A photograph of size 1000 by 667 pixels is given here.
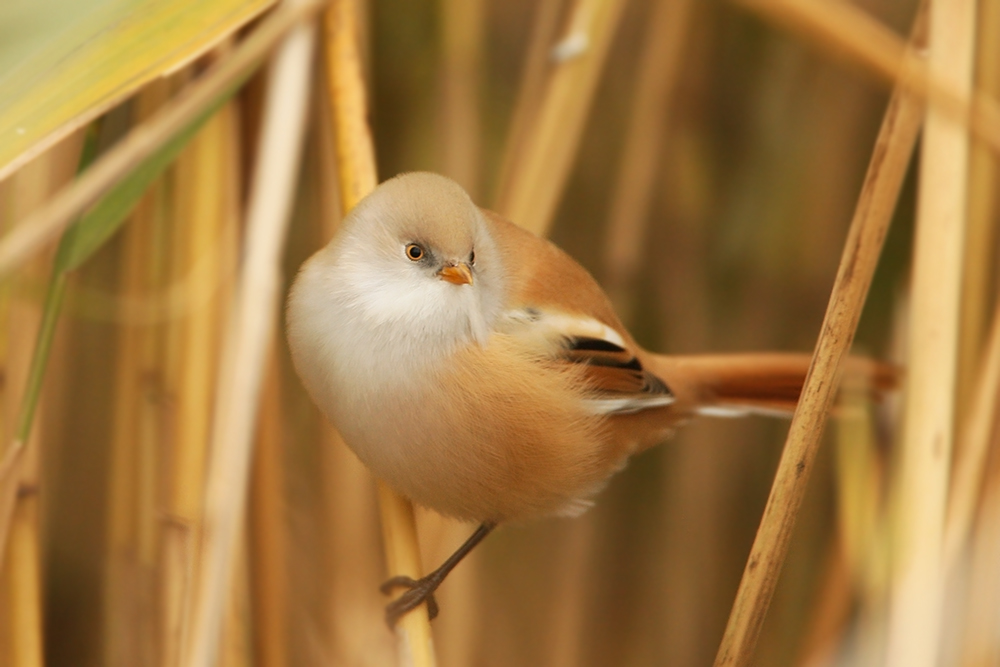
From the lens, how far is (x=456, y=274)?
1.44 metres

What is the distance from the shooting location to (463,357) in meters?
1.44

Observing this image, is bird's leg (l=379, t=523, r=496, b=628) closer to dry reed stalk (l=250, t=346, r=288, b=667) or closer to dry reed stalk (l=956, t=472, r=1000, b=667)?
dry reed stalk (l=250, t=346, r=288, b=667)

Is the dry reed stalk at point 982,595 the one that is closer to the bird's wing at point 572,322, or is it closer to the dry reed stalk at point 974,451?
the dry reed stalk at point 974,451

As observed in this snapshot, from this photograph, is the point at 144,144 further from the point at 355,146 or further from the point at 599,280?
the point at 599,280

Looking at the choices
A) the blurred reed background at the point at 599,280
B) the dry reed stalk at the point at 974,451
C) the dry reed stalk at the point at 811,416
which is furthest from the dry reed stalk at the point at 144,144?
the dry reed stalk at the point at 974,451

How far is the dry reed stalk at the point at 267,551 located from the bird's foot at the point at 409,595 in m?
0.19

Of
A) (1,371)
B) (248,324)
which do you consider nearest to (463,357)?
(248,324)

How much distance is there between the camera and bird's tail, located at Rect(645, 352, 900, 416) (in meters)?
1.85

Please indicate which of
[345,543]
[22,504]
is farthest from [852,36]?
[22,504]

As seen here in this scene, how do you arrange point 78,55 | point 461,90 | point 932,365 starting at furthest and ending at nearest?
point 461,90, point 932,365, point 78,55

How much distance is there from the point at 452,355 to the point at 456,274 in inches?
5.1

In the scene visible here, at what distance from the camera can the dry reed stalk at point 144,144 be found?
40.9 inches

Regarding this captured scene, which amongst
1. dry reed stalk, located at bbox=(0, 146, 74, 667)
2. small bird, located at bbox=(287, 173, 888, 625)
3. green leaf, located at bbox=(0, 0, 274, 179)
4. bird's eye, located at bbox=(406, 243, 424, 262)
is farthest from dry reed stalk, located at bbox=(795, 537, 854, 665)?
green leaf, located at bbox=(0, 0, 274, 179)

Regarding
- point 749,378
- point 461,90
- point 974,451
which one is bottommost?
point 974,451
